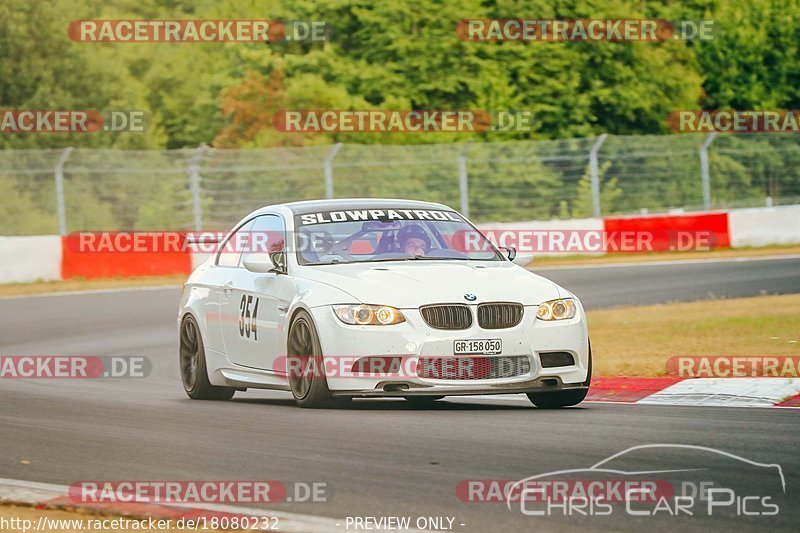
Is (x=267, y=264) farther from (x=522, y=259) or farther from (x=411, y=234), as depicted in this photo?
(x=522, y=259)

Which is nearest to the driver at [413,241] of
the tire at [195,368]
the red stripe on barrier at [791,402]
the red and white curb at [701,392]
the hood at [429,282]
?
the hood at [429,282]

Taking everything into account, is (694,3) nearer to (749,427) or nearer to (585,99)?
(585,99)

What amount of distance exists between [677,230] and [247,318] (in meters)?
20.0

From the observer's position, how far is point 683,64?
4897cm

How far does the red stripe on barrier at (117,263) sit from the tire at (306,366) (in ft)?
55.4

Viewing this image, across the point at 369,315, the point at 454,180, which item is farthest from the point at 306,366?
the point at 454,180

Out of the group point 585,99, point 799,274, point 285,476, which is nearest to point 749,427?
point 285,476

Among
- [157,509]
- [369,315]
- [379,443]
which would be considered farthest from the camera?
[369,315]

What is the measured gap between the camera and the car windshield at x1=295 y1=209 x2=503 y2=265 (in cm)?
1089

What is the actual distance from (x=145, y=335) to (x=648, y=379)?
805cm

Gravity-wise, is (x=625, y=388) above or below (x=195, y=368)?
below

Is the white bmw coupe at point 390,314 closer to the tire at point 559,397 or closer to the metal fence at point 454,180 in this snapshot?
the tire at point 559,397

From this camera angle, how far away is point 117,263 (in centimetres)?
2691

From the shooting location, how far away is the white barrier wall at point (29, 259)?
26.1 metres
